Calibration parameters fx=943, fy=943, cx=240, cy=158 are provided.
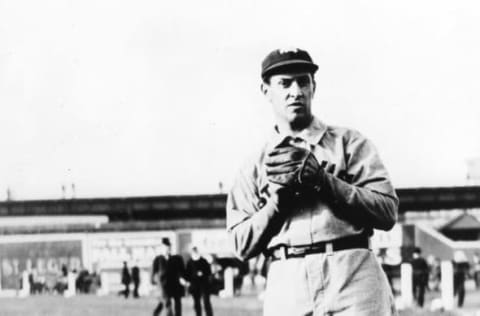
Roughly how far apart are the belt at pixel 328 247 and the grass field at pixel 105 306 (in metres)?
11.2

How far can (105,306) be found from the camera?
17.6 m

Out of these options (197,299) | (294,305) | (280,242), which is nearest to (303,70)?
(280,242)

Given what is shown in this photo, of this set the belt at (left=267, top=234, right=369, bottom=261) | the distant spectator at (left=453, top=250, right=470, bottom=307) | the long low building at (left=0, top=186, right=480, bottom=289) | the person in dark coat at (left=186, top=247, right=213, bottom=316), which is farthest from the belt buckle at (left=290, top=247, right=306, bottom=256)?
the long low building at (left=0, top=186, right=480, bottom=289)

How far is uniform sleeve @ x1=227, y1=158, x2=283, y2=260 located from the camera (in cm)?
266

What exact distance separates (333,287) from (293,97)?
55 cm

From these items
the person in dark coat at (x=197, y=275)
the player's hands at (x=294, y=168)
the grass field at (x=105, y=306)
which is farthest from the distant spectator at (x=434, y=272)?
the player's hands at (x=294, y=168)

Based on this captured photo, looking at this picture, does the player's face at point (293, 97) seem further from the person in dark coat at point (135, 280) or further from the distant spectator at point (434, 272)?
the distant spectator at point (434, 272)

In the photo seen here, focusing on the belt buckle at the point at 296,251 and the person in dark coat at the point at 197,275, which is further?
→ the person in dark coat at the point at 197,275

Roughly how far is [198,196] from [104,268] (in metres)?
3.86

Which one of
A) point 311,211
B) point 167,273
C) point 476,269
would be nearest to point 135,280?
point 167,273

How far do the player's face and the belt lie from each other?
35 cm

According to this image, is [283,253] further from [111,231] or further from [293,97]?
[111,231]

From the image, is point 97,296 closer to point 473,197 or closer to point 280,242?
point 473,197

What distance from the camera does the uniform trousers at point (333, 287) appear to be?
2.64 meters
